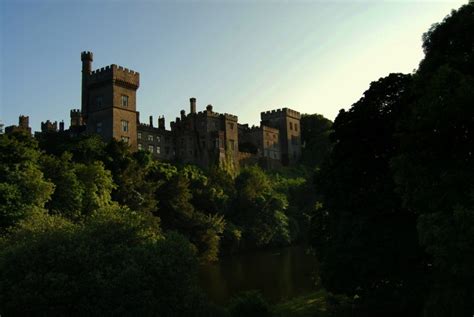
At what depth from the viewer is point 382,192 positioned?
1934 centimetres

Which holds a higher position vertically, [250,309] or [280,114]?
[280,114]

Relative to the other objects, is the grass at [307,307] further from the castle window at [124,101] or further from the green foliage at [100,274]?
the castle window at [124,101]

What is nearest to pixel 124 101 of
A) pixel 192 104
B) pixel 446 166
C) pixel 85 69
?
pixel 85 69

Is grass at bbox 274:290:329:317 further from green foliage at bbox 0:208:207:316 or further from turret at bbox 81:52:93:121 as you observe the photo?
turret at bbox 81:52:93:121

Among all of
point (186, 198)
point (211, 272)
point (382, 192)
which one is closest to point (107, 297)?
point (382, 192)

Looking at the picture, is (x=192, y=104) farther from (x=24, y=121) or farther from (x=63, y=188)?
(x=63, y=188)

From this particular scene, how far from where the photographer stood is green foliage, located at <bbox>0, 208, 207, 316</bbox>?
15119mm

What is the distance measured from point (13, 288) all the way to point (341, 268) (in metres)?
11.7

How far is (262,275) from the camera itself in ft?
123

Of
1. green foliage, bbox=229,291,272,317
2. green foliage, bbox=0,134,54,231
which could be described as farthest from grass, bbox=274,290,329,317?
green foliage, bbox=0,134,54,231

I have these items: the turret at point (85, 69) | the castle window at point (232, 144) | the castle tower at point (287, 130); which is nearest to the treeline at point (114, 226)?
the castle window at point (232, 144)

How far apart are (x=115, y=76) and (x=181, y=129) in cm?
1665

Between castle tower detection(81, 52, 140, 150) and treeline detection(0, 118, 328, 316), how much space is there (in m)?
8.12

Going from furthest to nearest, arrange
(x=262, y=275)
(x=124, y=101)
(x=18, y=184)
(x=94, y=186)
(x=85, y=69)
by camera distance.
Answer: (x=85, y=69), (x=124, y=101), (x=262, y=275), (x=94, y=186), (x=18, y=184)
